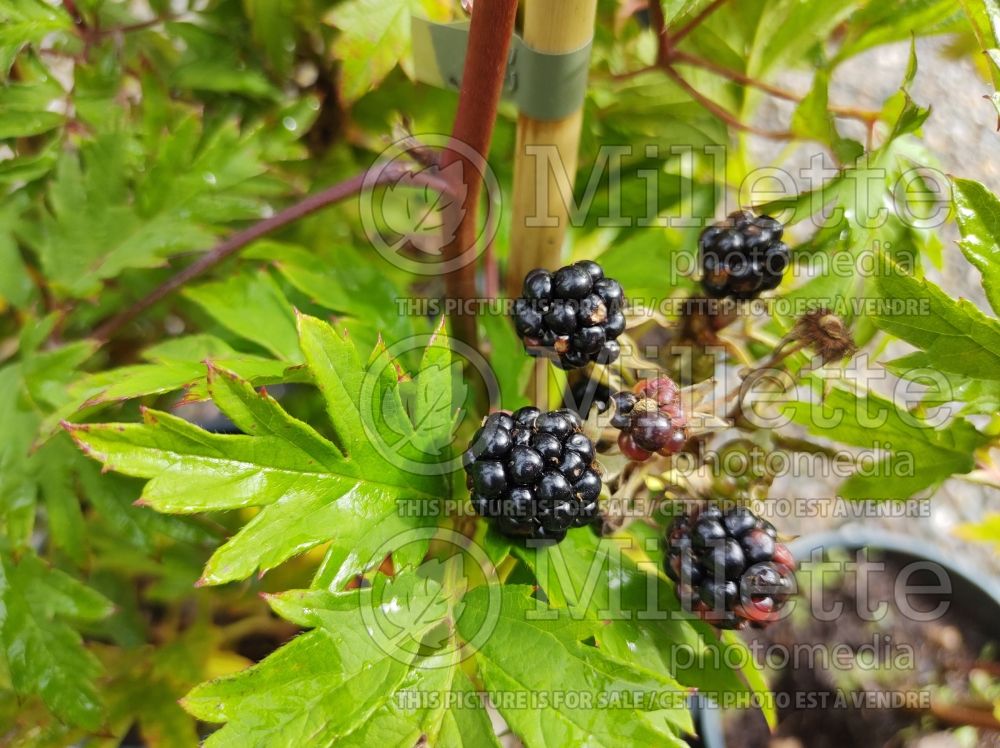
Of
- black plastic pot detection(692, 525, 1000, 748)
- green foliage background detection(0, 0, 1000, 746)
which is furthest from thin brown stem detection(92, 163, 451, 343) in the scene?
black plastic pot detection(692, 525, 1000, 748)

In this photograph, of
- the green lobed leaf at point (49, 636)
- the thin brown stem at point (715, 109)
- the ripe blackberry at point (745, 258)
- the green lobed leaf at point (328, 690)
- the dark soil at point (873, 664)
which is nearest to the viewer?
the green lobed leaf at point (328, 690)

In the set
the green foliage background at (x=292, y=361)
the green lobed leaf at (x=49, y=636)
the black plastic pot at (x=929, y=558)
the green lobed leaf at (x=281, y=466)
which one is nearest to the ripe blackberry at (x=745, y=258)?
the green foliage background at (x=292, y=361)

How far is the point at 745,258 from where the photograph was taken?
0.67 metres

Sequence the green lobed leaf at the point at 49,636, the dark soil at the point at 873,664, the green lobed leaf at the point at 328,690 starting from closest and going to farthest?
the green lobed leaf at the point at 328,690 < the green lobed leaf at the point at 49,636 < the dark soil at the point at 873,664

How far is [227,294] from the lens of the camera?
2.83 ft

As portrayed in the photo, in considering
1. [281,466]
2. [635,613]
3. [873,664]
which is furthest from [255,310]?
[873,664]

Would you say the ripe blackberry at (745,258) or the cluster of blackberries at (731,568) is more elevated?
the ripe blackberry at (745,258)

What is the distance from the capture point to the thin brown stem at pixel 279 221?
756 mm

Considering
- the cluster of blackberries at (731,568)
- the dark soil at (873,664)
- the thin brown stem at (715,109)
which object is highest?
the thin brown stem at (715,109)

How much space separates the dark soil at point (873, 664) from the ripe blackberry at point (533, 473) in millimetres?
666

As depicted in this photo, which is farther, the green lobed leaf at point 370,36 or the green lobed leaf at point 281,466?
the green lobed leaf at point 370,36

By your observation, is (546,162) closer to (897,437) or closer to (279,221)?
(279,221)

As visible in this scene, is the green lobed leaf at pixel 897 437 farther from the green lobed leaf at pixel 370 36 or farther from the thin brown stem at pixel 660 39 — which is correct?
the green lobed leaf at pixel 370 36

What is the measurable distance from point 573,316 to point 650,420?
11 cm
